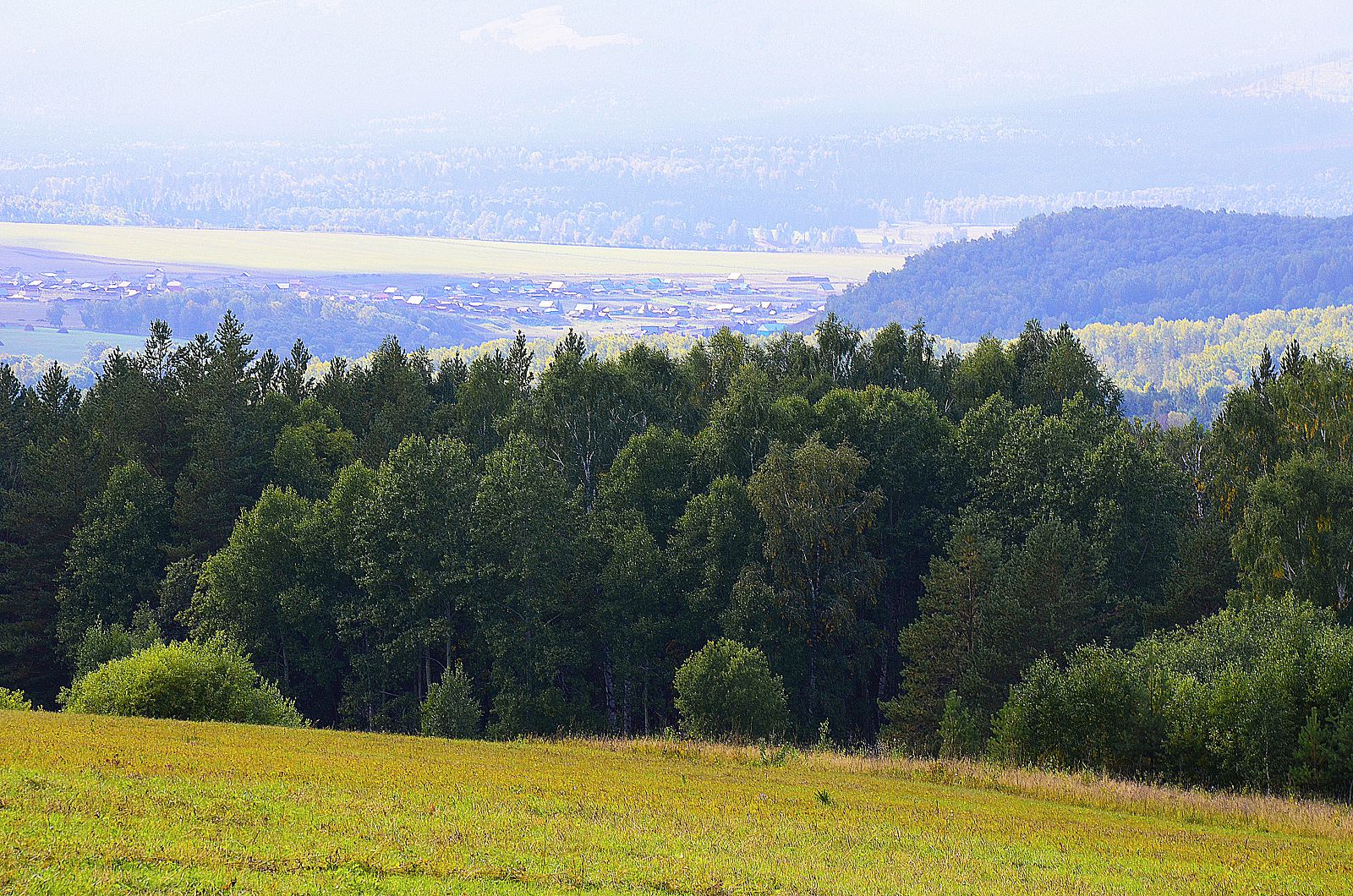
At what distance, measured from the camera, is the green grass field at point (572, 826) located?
798 inches

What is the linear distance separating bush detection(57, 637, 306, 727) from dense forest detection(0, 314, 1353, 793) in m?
11.1

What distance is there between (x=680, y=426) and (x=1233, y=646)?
4488 centimetres

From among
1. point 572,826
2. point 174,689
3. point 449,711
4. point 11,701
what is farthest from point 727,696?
point 11,701

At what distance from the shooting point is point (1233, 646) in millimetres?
48031

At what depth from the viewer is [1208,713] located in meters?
39.6

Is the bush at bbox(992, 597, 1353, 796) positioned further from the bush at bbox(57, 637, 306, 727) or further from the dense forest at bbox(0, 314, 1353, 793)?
the bush at bbox(57, 637, 306, 727)

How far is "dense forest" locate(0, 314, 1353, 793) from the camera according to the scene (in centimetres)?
5809

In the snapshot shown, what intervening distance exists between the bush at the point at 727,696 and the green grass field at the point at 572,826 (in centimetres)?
1471

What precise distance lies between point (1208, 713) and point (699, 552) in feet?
99.6

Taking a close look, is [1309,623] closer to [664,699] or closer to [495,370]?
[664,699]

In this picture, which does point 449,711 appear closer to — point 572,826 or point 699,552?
point 699,552

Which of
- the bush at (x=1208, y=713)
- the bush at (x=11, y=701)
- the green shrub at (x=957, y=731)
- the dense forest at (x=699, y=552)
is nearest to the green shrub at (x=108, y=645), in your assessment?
the dense forest at (x=699, y=552)

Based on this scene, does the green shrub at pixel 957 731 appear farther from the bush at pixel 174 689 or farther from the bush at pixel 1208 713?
the bush at pixel 174 689

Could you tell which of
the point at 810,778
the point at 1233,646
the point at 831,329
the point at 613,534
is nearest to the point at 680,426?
the point at 831,329
